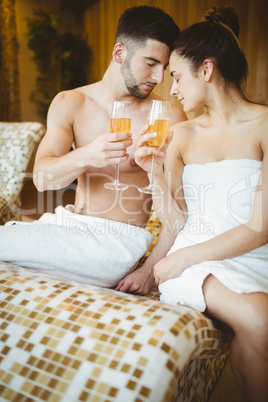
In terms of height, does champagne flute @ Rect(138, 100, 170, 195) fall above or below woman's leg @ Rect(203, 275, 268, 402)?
above

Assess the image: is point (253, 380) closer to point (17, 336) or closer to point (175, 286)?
point (175, 286)

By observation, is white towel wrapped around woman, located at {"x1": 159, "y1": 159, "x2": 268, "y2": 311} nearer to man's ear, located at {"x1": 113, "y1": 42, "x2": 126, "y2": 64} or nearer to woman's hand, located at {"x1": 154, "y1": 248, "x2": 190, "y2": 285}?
woman's hand, located at {"x1": 154, "y1": 248, "x2": 190, "y2": 285}

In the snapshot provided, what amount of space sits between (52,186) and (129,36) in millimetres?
888

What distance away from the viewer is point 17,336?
2.81ft

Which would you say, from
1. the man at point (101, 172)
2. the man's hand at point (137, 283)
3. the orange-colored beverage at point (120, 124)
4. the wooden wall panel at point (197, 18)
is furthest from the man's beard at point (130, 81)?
the wooden wall panel at point (197, 18)

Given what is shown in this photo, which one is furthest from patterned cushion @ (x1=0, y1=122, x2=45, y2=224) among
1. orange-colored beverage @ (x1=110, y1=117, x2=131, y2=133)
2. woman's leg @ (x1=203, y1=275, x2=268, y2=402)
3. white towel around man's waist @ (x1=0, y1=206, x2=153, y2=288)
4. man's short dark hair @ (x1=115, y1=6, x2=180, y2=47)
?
woman's leg @ (x1=203, y1=275, x2=268, y2=402)

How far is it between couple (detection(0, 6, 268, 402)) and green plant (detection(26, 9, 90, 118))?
17.1 ft

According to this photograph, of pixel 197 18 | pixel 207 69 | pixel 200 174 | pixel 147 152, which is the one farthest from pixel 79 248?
pixel 197 18

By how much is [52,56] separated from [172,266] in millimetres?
6343

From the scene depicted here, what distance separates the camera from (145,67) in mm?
1830

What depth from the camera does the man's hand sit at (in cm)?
147

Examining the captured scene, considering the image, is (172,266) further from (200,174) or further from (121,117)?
(121,117)

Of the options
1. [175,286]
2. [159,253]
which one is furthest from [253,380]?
[159,253]

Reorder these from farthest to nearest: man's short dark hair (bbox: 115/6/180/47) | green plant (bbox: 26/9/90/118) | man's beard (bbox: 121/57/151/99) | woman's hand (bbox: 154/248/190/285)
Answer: green plant (bbox: 26/9/90/118), man's beard (bbox: 121/57/151/99), man's short dark hair (bbox: 115/6/180/47), woman's hand (bbox: 154/248/190/285)
